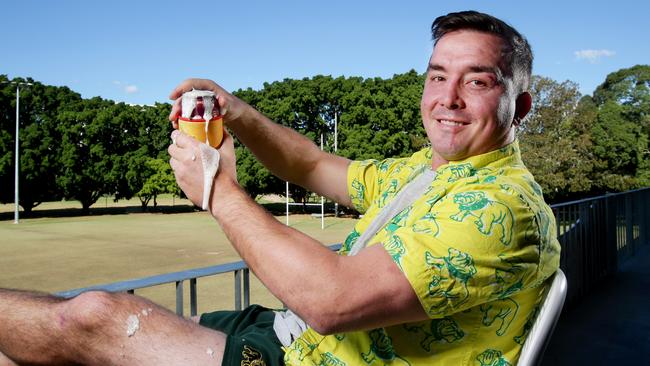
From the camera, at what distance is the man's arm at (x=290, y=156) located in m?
2.31

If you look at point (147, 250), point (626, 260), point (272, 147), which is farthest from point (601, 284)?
point (147, 250)

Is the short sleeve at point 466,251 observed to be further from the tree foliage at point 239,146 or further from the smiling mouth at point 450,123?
the tree foliage at point 239,146

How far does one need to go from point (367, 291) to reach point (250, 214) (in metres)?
0.32

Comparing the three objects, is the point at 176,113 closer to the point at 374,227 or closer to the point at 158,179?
the point at 374,227

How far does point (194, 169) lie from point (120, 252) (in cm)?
1690

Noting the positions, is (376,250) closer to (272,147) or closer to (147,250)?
(272,147)

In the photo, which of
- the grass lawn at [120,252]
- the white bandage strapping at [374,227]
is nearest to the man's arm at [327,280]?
the white bandage strapping at [374,227]

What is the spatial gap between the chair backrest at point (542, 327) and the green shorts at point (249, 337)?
61cm

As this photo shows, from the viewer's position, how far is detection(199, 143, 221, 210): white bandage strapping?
139 centimetres

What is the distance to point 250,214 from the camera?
1326 millimetres

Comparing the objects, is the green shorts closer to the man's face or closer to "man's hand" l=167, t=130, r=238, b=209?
"man's hand" l=167, t=130, r=238, b=209

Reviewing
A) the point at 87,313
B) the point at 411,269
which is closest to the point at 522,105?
the point at 411,269

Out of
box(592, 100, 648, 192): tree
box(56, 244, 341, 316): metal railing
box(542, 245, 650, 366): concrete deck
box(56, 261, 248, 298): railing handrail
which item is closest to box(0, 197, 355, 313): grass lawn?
box(542, 245, 650, 366): concrete deck

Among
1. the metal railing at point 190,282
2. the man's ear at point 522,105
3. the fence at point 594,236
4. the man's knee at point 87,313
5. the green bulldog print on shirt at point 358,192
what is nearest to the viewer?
the man's knee at point 87,313
